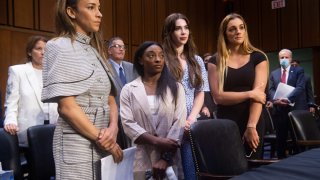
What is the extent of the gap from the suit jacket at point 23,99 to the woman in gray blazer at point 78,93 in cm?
150

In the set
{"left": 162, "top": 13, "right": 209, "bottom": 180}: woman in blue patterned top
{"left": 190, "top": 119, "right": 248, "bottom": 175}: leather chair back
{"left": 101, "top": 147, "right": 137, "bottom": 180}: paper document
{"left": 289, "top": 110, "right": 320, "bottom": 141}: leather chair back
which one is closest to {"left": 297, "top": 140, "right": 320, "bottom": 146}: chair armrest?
{"left": 289, "top": 110, "right": 320, "bottom": 141}: leather chair back

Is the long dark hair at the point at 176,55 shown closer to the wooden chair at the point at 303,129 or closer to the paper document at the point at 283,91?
the wooden chair at the point at 303,129

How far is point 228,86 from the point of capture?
239 cm

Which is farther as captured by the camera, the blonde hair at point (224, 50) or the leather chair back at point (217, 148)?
the blonde hair at point (224, 50)

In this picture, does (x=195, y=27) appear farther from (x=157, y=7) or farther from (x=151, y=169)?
(x=151, y=169)

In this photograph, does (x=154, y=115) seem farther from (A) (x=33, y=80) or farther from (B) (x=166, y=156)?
(A) (x=33, y=80)

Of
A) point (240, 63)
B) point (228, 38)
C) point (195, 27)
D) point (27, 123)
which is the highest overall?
point (195, 27)

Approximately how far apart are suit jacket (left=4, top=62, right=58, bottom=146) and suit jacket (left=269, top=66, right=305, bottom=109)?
11.4 ft

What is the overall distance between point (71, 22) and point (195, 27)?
774 centimetres

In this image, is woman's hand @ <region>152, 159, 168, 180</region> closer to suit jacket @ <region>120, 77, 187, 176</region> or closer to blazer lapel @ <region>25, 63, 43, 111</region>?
suit jacket @ <region>120, 77, 187, 176</region>

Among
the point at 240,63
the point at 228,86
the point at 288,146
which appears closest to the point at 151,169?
the point at 228,86

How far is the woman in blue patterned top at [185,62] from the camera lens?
98.3 inches

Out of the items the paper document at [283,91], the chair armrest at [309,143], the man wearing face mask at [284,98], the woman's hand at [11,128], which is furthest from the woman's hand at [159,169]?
the paper document at [283,91]

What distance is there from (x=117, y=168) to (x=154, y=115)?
0.67 m
